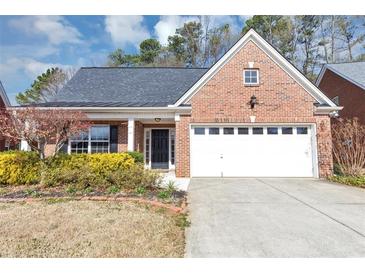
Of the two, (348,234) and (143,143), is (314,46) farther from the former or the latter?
(348,234)

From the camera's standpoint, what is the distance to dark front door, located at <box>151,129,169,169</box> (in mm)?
13812

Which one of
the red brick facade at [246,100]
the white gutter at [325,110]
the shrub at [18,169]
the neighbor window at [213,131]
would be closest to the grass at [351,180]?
the red brick facade at [246,100]

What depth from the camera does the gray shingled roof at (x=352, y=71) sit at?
15470mm

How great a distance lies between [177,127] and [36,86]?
89.6 feet

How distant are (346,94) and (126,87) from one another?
47.5ft

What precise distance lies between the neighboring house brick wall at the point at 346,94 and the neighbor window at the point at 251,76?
8.50m

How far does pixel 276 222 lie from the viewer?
4926 millimetres

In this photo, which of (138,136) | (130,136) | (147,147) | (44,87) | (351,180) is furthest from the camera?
(44,87)

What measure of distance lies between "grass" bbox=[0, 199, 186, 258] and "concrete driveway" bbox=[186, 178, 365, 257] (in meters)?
0.46

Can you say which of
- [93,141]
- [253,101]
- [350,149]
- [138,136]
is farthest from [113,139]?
[350,149]

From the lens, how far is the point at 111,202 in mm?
5934

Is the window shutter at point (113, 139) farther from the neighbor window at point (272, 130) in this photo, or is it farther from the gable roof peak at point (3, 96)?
the gable roof peak at point (3, 96)

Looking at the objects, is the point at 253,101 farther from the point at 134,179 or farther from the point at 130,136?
the point at 134,179

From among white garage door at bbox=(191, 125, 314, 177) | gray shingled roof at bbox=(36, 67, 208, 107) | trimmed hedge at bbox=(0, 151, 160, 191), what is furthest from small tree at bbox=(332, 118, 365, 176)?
trimmed hedge at bbox=(0, 151, 160, 191)
